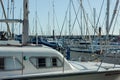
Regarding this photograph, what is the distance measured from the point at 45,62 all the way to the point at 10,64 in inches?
49.0

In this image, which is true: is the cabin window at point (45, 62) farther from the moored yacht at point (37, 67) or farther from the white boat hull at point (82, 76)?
the white boat hull at point (82, 76)

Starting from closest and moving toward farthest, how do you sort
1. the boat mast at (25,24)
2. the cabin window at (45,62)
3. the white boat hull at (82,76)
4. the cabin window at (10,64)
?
the cabin window at (10,64) → the white boat hull at (82,76) → the cabin window at (45,62) → the boat mast at (25,24)

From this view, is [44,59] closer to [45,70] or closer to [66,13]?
[45,70]

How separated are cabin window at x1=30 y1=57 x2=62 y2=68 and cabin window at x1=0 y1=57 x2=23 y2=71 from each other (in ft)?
1.64

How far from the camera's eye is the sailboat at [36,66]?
9.43 meters

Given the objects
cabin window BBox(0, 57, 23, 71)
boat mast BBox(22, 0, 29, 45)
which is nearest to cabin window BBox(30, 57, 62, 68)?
cabin window BBox(0, 57, 23, 71)

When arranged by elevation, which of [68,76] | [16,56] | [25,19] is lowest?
[68,76]

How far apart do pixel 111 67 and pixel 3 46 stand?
4284 millimetres

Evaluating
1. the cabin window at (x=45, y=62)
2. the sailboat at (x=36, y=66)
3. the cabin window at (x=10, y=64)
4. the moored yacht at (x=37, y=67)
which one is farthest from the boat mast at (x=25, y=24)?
the cabin window at (x=10, y=64)

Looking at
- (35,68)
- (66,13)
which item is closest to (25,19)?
(35,68)

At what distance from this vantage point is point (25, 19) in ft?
36.4

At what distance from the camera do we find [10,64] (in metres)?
9.54

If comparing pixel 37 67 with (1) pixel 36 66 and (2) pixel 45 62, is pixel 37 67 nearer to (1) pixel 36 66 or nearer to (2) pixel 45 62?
(1) pixel 36 66

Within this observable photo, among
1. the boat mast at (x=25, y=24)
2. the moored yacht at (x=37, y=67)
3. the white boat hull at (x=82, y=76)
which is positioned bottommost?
the white boat hull at (x=82, y=76)
